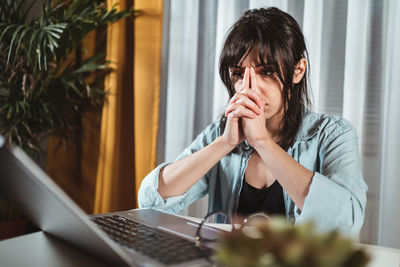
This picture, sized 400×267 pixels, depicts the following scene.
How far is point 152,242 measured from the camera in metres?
0.62

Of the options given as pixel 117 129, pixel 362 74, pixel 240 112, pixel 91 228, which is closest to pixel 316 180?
pixel 240 112

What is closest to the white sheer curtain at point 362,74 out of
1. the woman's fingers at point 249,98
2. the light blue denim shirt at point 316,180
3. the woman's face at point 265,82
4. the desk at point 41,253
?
the light blue denim shirt at point 316,180

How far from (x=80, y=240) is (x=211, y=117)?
4.67 ft

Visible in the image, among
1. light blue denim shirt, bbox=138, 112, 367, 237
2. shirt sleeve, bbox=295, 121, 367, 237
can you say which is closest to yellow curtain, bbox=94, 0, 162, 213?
light blue denim shirt, bbox=138, 112, 367, 237

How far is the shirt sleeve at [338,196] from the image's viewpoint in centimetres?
88

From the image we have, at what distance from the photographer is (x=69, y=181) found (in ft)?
7.75

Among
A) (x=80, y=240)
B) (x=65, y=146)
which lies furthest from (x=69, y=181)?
(x=80, y=240)

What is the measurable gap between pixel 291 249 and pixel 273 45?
90cm

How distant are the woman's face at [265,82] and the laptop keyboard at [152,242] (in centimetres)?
57

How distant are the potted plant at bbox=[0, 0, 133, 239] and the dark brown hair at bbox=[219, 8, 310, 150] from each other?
3.35 feet

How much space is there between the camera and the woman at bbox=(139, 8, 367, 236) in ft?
3.32

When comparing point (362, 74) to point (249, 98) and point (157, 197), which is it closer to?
point (249, 98)

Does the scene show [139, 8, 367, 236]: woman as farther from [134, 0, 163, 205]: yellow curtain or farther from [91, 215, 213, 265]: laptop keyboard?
[134, 0, 163, 205]: yellow curtain

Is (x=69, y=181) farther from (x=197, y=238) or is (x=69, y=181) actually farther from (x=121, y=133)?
(x=197, y=238)
